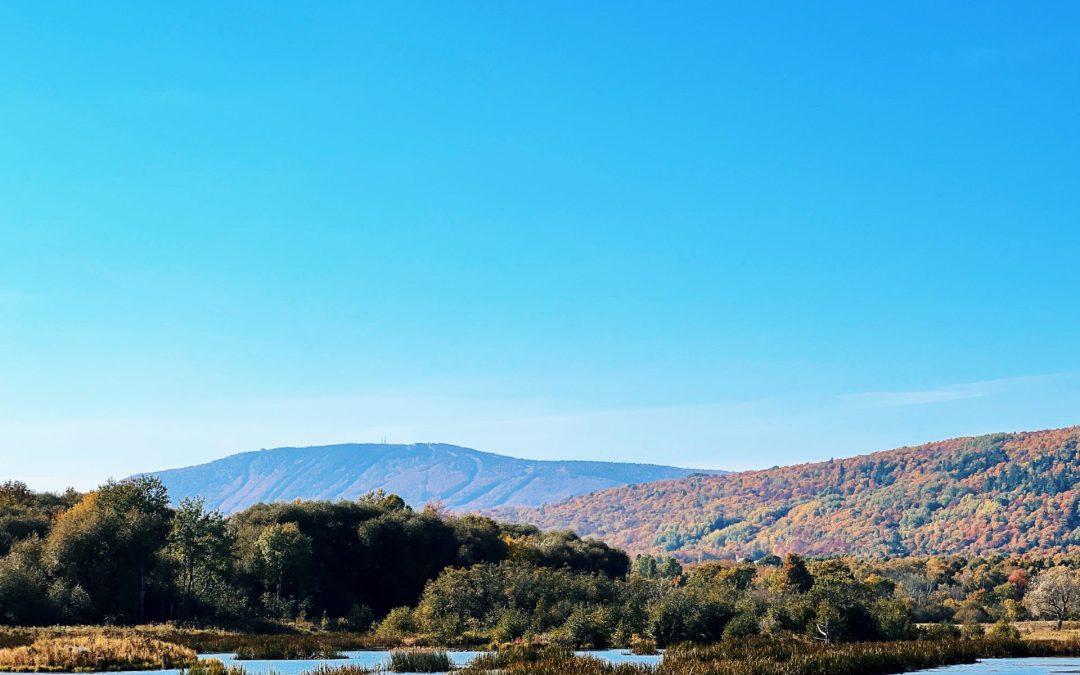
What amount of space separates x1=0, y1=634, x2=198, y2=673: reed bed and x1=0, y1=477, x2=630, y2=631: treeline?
25.2m

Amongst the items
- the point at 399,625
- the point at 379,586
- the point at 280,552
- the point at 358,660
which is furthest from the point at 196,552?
the point at 358,660

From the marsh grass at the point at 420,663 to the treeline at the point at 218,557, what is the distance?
32.3 m

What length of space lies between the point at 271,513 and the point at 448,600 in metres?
24.9

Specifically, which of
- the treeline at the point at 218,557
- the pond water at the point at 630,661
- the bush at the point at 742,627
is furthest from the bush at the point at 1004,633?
the treeline at the point at 218,557

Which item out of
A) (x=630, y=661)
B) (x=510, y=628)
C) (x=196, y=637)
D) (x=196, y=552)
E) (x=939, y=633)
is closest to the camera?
(x=630, y=661)

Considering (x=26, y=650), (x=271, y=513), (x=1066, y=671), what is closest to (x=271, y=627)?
(x=271, y=513)

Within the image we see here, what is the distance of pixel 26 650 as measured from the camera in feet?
159

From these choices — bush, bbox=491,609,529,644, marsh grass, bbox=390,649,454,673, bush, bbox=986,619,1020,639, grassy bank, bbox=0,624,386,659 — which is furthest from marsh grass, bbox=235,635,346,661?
bush, bbox=986,619,1020,639

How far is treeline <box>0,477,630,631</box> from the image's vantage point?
7738 cm

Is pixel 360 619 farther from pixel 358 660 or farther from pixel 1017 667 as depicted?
pixel 1017 667

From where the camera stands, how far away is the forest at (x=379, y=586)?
216 ft

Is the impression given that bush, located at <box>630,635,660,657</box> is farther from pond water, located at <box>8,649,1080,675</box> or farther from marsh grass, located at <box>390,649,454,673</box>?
marsh grass, located at <box>390,649,454,673</box>

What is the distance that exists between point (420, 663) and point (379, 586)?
1951 inches

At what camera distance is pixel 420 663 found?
47.8 m
